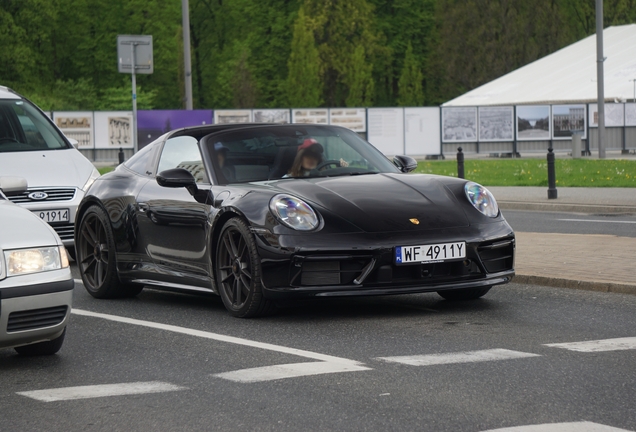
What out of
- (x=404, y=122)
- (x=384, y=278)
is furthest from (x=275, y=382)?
(x=404, y=122)

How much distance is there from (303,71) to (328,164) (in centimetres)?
6683

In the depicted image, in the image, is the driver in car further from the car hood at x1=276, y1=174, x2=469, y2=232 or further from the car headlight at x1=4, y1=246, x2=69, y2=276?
the car headlight at x1=4, y1=246, x2=69, y2=276

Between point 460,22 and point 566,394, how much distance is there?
73.0 metres

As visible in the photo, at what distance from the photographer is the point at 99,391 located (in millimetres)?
6090

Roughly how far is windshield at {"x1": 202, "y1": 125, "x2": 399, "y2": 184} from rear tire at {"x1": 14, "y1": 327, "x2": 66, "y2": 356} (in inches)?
86.8

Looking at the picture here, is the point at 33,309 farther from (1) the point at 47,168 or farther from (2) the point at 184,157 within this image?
(1) the point at 47,168

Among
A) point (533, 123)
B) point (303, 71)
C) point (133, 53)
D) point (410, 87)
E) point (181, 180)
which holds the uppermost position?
point (303, 71)

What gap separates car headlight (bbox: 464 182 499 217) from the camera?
870 centimetres

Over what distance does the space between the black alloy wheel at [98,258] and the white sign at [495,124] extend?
3488 centimetres

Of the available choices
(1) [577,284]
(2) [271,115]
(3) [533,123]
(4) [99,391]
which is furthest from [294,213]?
(3) [533,123]

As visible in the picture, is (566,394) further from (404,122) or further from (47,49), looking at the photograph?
(47,49)

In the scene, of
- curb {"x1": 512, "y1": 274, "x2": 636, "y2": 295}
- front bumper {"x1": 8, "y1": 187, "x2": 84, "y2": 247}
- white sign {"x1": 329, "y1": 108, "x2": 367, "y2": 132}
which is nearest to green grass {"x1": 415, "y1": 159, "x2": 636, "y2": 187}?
white sign {"x1": 329, "y1": 108, "x2": 367, "y2": 132}

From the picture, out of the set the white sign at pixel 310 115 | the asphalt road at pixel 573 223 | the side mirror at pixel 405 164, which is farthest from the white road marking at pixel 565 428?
the white sign at pixel 310 115

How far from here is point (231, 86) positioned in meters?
79.6
